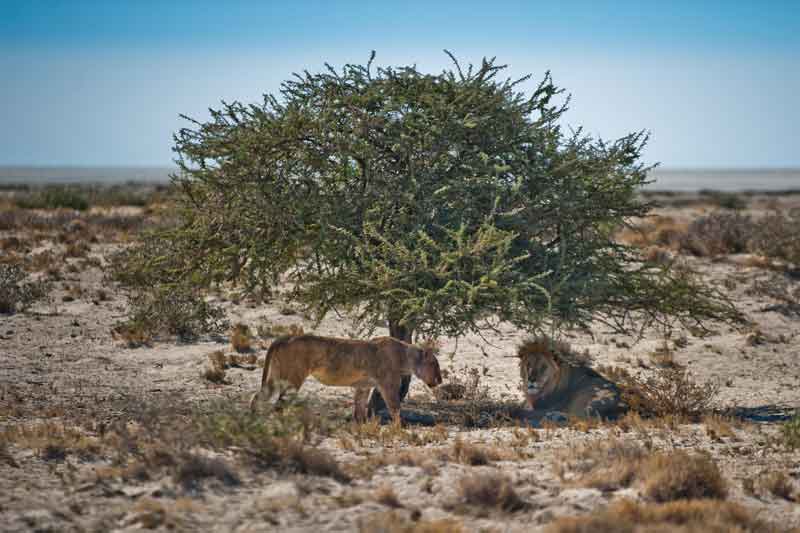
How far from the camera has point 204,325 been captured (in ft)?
56.9

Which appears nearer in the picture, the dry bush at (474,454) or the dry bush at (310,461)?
the dry bush at (310,461)

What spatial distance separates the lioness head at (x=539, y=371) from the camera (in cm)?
1272

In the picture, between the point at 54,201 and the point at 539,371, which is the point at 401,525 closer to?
the point at 539,371

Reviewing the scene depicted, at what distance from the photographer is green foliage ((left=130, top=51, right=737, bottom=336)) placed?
11.5m

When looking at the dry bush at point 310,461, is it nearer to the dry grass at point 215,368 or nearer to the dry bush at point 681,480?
the dry bush at point 681,480

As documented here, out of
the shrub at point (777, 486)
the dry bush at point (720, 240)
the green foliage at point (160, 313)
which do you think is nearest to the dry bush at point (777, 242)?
the dry bush at point (720, 240)

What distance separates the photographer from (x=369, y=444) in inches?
380

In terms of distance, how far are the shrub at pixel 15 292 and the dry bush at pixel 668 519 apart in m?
15.5

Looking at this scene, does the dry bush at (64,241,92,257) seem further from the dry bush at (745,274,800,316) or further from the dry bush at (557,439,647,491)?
the dry bush at (557,439,647,491)

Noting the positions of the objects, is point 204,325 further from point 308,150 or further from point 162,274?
point 308,150

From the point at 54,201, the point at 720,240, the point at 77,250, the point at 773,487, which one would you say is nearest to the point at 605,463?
the point at 773,487

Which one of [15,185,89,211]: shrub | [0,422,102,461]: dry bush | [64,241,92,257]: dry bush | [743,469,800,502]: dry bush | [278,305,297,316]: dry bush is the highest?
[15,185,89,211]: shrub

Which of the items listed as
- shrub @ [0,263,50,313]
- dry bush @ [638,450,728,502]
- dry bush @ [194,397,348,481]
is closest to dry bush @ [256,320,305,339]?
shrub @ [0,263,50,313]

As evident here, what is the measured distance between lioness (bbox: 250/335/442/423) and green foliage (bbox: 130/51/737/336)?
0.55 metres
